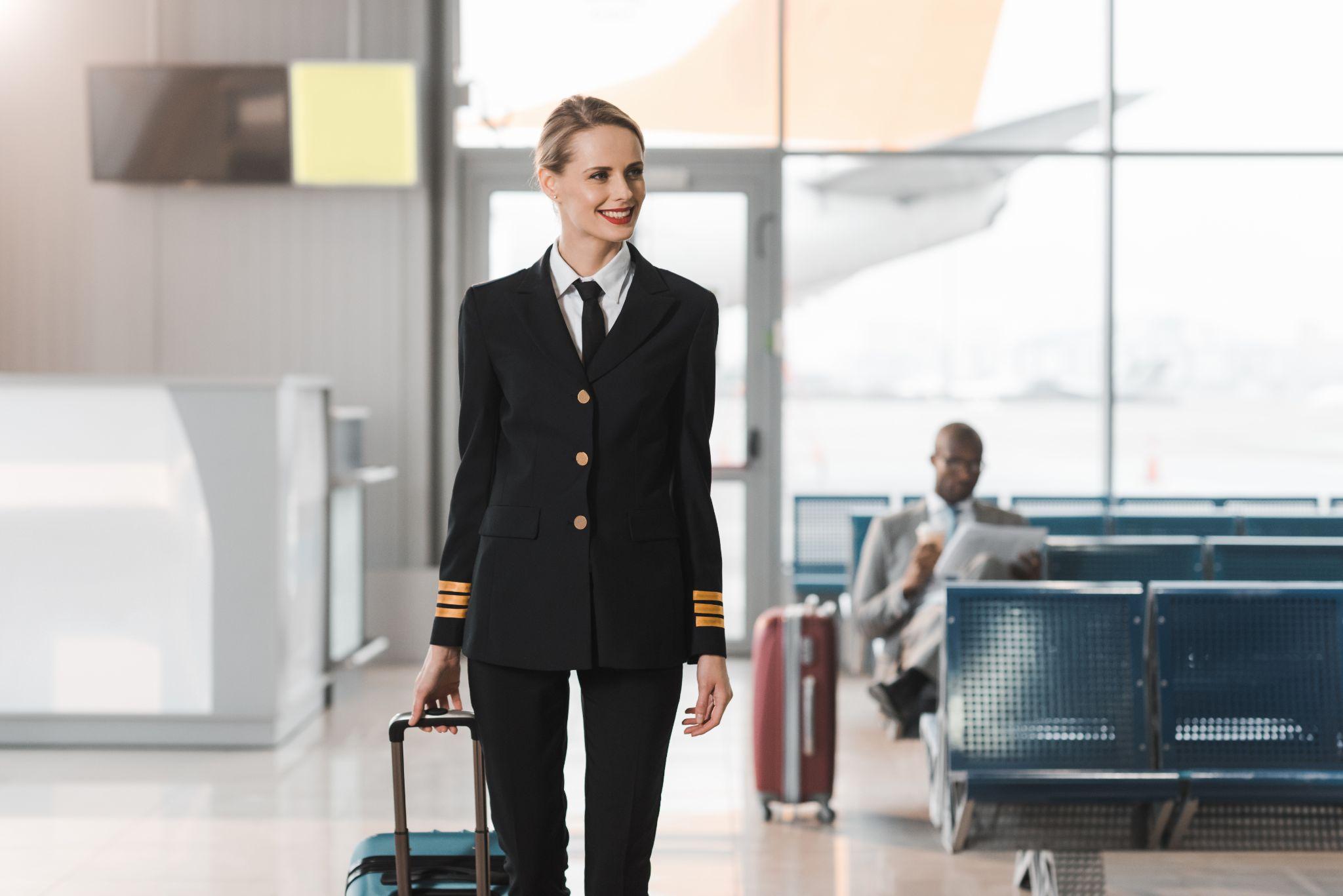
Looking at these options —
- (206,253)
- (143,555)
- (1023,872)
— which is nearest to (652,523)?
(1023,872)

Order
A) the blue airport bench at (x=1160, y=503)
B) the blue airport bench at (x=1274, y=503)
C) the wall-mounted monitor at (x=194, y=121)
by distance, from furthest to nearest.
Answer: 1. the wall-mounted monitor at (x=194, y=121)
2. the blue airport bench at (x=1160, y=503)
3. the blue airport bench at (x=1274, y=503)

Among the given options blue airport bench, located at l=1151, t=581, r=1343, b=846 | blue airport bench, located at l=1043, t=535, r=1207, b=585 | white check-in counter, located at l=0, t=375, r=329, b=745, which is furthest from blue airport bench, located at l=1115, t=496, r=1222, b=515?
white check-in counter, located at l=0, t=375, r=329, b=745

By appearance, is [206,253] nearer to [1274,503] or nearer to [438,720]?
[1274,503]

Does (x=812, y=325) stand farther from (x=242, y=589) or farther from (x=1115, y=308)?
(x=242, y=589)

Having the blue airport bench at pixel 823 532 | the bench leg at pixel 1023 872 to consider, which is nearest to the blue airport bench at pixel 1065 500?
the blue airport bench at pixel 823 532

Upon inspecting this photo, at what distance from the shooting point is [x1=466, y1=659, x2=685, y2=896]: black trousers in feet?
6.14

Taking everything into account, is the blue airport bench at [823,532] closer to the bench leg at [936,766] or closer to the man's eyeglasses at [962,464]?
the man's eyeglasses at [962,464]

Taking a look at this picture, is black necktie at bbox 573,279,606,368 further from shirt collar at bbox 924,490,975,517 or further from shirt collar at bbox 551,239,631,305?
shirt collar at bbox 924,490,975,517

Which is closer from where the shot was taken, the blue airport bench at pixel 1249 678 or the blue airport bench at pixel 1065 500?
the blue airport bench at pixel 1249 678

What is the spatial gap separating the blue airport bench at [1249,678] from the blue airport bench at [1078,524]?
244 centimetres

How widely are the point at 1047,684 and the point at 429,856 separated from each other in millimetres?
1624

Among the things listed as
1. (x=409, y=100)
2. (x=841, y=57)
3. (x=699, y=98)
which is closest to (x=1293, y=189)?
(x=841, y=57)

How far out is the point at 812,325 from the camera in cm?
804

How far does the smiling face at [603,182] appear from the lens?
1.87 m
